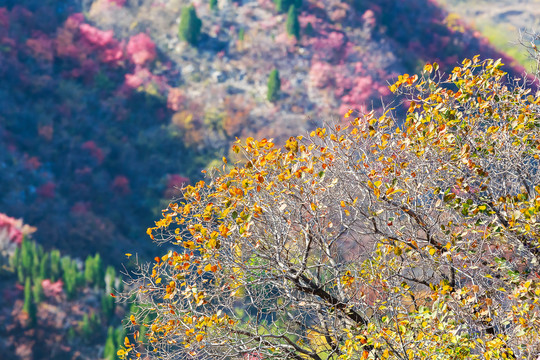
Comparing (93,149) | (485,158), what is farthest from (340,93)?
(485,158)

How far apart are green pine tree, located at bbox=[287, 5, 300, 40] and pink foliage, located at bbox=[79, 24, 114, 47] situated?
829cm

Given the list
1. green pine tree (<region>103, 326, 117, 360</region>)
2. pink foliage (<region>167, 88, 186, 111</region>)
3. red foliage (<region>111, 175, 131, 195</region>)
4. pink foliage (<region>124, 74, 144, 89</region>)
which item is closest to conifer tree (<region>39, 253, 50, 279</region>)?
green pine tree (<region>103, 326, 117, 360</region>)

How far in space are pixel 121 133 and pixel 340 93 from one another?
9545 mm

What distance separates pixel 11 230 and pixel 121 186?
14.9ft

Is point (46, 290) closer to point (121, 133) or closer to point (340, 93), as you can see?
point (121, 133)

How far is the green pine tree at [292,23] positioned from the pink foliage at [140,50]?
6.47m

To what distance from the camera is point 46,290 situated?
13102 millimetres

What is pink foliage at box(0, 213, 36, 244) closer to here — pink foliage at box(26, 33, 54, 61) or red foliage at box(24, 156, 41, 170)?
red foliage at box(24, 156, 41, 170)

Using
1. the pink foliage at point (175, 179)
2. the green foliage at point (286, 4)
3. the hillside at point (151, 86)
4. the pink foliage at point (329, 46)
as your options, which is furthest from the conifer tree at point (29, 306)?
the green foliage at point (286, 4)

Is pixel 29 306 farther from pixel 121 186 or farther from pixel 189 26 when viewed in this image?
pixel 189 26

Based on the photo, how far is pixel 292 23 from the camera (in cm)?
2341

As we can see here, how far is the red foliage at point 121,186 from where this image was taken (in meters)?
18.6

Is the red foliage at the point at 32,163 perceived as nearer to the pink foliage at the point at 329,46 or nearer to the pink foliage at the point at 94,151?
the pink foliage at the point at 94,151

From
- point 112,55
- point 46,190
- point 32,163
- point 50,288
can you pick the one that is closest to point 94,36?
point 112,55
